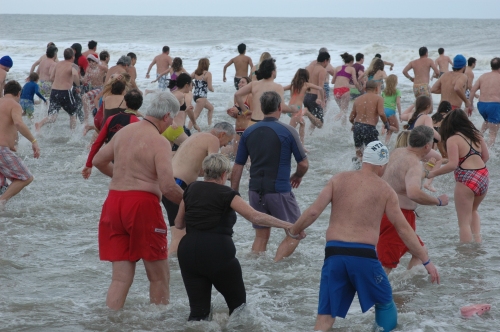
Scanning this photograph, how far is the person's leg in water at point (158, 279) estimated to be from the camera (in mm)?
4531

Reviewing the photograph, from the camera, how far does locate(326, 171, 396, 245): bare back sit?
13.3 ft

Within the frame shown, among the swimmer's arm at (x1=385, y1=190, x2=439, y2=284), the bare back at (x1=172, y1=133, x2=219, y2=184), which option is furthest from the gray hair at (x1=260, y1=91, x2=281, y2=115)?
the swimmer's arm at (x1=385, y1=190, x2=439, y2=284)

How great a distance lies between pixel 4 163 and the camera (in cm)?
749

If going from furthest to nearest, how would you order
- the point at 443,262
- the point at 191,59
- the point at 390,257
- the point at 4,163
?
the point at 191,59 → the point at 4,163 → the point at 443,262 → the point at 390,257

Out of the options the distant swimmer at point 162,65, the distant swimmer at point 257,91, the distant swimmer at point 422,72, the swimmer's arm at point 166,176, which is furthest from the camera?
the distant swimmer at point 162,65

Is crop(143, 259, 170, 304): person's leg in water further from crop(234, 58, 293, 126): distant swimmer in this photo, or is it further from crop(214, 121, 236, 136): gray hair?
crop(234, 58, 293, 126): distant swimmer

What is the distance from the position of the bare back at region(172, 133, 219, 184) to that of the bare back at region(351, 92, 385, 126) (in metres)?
4.47

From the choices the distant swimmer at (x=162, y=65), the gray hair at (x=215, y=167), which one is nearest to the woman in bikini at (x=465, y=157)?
the gray hair at (x=215, y=167)

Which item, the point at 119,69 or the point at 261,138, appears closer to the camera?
the point at 261,138

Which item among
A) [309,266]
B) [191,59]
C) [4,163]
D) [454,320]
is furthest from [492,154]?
[191,59]

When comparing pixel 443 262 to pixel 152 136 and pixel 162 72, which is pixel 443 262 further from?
pixel 162 72

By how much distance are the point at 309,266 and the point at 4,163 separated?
12.1 ft

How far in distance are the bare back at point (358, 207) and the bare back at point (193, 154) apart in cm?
175

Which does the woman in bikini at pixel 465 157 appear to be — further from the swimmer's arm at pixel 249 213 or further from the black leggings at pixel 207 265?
the black leggings at pixel 207 265
